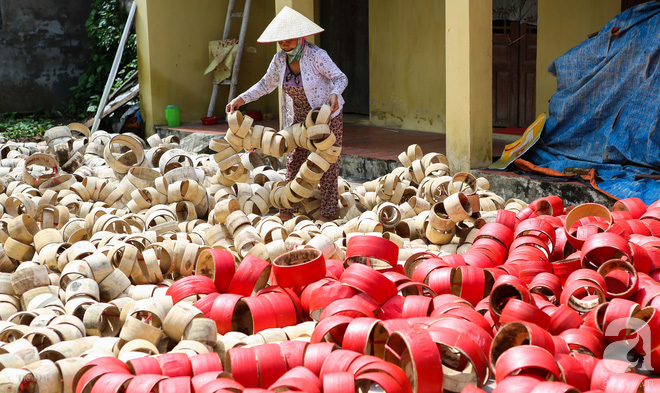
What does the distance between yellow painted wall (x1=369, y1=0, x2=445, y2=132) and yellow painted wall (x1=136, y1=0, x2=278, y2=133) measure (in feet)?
6.50

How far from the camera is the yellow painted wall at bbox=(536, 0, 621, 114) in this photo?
7.35 metres

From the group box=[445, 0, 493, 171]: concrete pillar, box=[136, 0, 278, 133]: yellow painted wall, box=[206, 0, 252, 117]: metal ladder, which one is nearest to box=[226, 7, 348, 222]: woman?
box=[445, 0, 493, 171]: concrete pillar

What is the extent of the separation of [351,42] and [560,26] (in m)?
3.84

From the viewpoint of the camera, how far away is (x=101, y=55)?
1284 centimetres

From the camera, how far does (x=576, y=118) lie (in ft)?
21.0

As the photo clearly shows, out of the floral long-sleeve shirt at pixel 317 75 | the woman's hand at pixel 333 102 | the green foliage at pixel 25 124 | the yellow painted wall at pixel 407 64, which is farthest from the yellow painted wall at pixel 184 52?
the woman's hand at pixel 333 102

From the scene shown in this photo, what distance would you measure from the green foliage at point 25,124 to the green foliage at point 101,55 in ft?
1.81

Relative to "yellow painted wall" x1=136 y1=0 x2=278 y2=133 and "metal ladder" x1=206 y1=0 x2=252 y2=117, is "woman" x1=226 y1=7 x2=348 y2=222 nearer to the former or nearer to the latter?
"metal ladder" x1=206 y1=0 x2=252 y2=117

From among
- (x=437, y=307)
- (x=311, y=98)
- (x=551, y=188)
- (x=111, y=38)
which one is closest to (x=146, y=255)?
(x=437, y=307)

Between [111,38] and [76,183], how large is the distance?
22.2 feet

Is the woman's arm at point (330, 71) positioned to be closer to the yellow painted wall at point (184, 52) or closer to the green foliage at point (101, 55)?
the yellow painted wall at point (184, 52)

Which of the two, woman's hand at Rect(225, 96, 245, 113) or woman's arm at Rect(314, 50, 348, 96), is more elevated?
woman's arm at Rect(314, 50, 348, 96)

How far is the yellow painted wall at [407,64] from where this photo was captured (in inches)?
354

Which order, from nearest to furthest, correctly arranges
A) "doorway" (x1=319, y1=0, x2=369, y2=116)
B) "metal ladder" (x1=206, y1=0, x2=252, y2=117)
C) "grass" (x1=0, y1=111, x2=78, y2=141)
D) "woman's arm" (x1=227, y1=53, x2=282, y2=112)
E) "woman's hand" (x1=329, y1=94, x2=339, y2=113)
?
1. "woman's hand" (x1=329, y1=94, x2=339, y2=113)
2. "woman's arm" (x1=227, y1=53, x2=282, y2=112)
3. "metal ladder" (x1=206, y1=0, x2=252, y2=117)
4. "doorway" (x1=319, y1=0, x2=369, y2=116)
5. "grass" (x1=0, y1=111, x2=78, y2=141)
